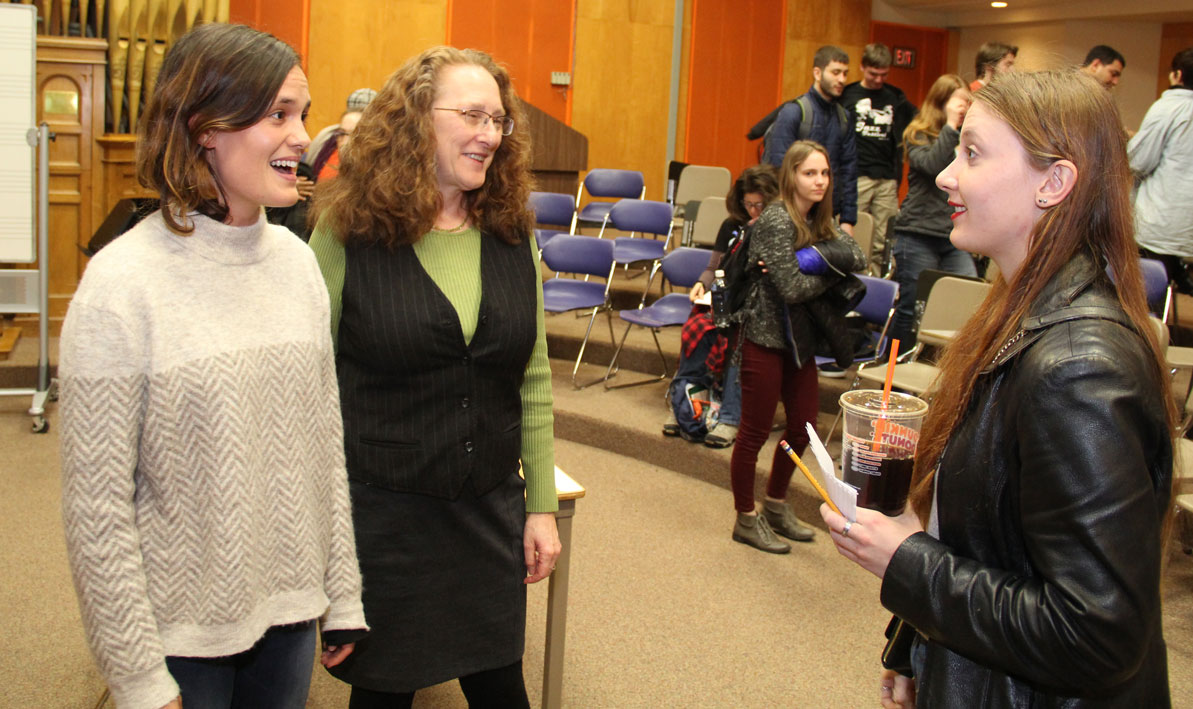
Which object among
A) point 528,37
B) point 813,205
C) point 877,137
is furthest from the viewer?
point 528,37

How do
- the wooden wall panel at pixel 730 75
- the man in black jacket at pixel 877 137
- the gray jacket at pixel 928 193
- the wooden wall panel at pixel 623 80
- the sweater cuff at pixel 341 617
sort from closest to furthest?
the sweater cuff at pixel 341 617 < the gray jacket at pixel 928 193 < the man in black jacket at pixel 877 137 < the wooden wall panel at pixel 623 80 < the wooden wall panel at pixel 730 75

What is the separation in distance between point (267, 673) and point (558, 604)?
101 cm

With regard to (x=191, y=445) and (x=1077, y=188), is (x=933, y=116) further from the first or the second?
(x=191, y=445)

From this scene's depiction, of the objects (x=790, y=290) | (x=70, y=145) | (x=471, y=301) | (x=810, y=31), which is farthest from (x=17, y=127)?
(x=810, y=31)

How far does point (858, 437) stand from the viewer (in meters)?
1.20

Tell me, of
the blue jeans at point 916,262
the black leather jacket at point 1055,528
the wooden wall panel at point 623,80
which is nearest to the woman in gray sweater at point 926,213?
the blue jeans at point 916,262

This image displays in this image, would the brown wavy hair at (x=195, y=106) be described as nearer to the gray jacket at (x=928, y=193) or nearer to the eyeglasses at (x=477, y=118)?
the eyeglasses at (x=477, y=118)

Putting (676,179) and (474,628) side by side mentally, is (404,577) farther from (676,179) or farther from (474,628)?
(676,179)

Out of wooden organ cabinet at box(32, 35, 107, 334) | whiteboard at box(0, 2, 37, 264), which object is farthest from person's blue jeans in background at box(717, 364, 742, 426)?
wooden organ cabinet at box(32, 35, 107, 334)

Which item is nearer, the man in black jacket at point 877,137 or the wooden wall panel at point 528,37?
the man in black jacket at point 877,137

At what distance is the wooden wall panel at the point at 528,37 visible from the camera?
9.16m

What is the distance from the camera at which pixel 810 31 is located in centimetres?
1070

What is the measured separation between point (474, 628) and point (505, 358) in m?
0.48

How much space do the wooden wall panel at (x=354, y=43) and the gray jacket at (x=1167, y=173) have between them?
19.9 feet
